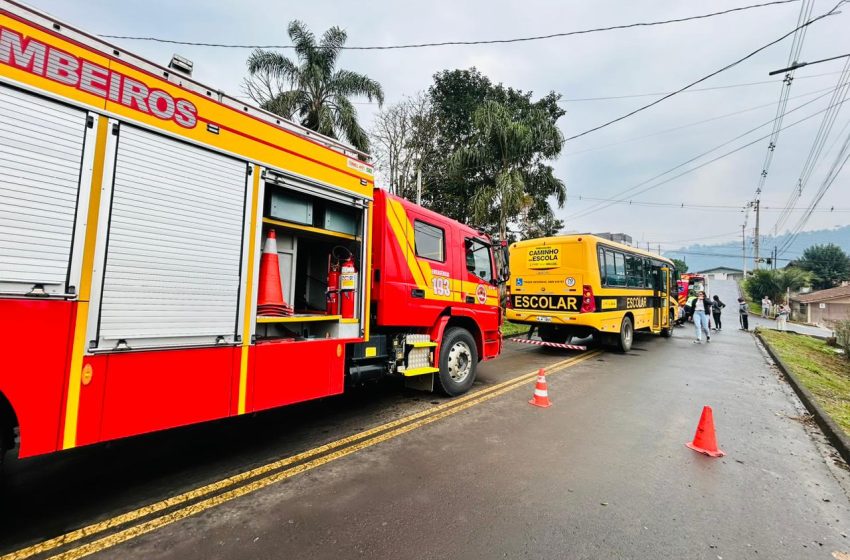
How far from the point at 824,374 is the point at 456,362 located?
860 centimetres

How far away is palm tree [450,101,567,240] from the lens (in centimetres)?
1523

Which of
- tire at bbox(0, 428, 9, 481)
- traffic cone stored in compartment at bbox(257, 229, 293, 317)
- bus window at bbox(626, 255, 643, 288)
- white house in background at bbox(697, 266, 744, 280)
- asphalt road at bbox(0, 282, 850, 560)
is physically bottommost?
asphalt road at bbox(0, 282, 850, 560)

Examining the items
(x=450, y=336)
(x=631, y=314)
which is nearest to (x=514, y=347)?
(x=631, y=314)

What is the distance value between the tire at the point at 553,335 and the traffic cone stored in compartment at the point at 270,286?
839cm

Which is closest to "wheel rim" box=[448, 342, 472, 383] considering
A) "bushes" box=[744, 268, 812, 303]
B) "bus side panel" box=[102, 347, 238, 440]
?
"bus side panel" box=[102, 347, 238, 440]

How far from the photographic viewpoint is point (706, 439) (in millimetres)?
3973

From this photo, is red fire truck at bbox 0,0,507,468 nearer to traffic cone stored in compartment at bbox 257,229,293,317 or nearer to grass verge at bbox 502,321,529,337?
traffic cone stored in compartment at bbox 257,229,293,317

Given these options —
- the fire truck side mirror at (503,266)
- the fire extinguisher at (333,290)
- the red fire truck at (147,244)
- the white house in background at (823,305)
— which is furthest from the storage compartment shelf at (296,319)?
the white house in background at (823,305)

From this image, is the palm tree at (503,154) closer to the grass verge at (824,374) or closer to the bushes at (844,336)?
the grass verge at (824,374)

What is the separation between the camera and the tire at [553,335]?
10.7 meters

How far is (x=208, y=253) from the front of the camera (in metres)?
2.99

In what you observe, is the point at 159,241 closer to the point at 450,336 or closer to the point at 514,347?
the point at 450,336

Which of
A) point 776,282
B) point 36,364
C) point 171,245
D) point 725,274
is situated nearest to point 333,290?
→ point 171,245

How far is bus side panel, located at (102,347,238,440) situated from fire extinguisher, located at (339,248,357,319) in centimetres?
134
